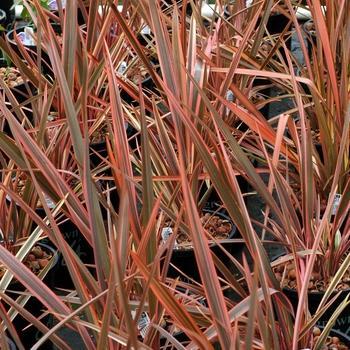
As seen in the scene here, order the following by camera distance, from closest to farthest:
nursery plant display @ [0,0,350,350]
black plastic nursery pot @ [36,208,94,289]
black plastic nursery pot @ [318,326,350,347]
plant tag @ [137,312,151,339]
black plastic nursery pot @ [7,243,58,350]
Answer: nursery plant display @ [0,0,350,350], plant tag @ [137,312,151,339], black plastic nursery pot @ [318,326,350,347], black plastic nursery pot @ [7,243,58,350], black plastic nursery pot @ [36,208,94,289]

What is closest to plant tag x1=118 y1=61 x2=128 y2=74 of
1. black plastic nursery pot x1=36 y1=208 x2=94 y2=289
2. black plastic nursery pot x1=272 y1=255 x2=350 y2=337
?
black plastic nursery pot x1=36 y1=208 x2=94 y2=289

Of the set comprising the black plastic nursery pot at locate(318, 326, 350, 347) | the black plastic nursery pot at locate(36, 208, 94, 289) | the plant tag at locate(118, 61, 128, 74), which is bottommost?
the black plastic nursery pot at locate(318, 326, 350, 347)

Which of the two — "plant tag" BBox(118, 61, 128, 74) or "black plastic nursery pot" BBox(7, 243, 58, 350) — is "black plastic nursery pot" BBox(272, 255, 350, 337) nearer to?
"black plastic nursery pot" BBox(7, 243, 58, 350)

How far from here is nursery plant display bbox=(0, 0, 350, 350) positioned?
929mm

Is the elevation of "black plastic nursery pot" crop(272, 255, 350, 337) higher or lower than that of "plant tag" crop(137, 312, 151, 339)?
lower

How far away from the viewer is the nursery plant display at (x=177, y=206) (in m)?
0.93

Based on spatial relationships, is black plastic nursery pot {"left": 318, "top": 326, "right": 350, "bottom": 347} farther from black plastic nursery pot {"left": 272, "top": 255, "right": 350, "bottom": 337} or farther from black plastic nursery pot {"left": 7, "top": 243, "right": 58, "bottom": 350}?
black plastic nursery pot {"left": 7, "top": 243, "right": 58, "bottom": 350}

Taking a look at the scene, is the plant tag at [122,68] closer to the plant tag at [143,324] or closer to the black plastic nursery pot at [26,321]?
the black plastic nursery pot at [26,321]

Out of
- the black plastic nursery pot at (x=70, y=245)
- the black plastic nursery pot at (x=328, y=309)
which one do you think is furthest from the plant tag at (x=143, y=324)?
the black plastic nursery pot at (x=70, y=245)

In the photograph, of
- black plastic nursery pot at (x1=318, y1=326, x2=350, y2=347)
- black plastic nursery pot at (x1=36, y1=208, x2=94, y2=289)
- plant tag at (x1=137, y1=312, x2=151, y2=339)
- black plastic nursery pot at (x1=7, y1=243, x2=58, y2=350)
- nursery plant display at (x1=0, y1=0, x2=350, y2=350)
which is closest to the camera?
nursery plant display at (x1=0, y1=0, x2=350, y2=350)

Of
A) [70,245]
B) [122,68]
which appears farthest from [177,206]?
[122,68]

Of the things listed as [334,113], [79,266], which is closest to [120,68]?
[334,113]

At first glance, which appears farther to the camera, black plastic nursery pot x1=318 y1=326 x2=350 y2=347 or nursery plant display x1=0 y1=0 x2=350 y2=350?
black plastic nursery pot x1=318 y1=326 x2=350 y2=347

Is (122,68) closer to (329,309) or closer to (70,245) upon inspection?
(70,245)
